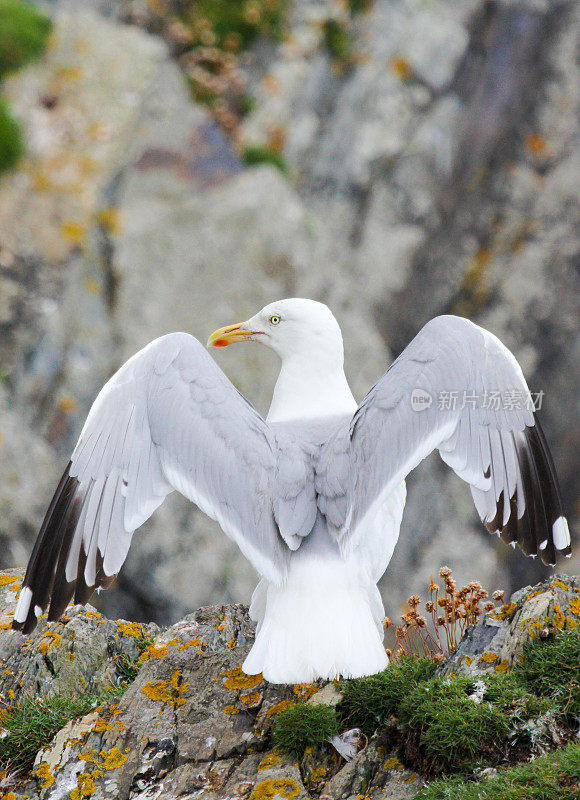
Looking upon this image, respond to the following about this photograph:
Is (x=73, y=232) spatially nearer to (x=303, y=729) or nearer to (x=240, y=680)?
(x=240, y=680)

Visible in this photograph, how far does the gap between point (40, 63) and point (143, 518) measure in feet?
22.6

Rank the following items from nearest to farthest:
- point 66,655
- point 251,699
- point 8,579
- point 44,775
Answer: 1. point 44,775
2. point 251,699
3. point 66,655
4. point 8,579

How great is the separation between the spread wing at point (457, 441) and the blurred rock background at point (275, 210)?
16.7 feet

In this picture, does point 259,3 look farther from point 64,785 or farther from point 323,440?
point 64,785

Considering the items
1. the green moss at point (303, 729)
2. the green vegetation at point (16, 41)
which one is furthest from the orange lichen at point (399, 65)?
the green moss at point (303, 729)

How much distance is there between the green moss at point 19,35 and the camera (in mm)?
8938

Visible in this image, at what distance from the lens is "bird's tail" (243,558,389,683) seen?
3289mm

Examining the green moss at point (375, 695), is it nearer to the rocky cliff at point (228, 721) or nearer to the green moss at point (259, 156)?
the rocky cliff at point (228, 721)

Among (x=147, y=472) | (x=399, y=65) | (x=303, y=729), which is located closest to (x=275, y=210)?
(x=399, y=65)

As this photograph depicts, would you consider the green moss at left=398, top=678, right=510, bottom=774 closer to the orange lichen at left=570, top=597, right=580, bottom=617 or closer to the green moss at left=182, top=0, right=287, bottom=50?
the orange lichen at left=570, top=597, right=580, bottom=617

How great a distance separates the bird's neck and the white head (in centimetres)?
4

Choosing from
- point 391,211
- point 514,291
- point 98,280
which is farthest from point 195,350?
point 514,291

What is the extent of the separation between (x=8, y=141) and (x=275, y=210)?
9.63 feet

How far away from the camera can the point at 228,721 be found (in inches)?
145
